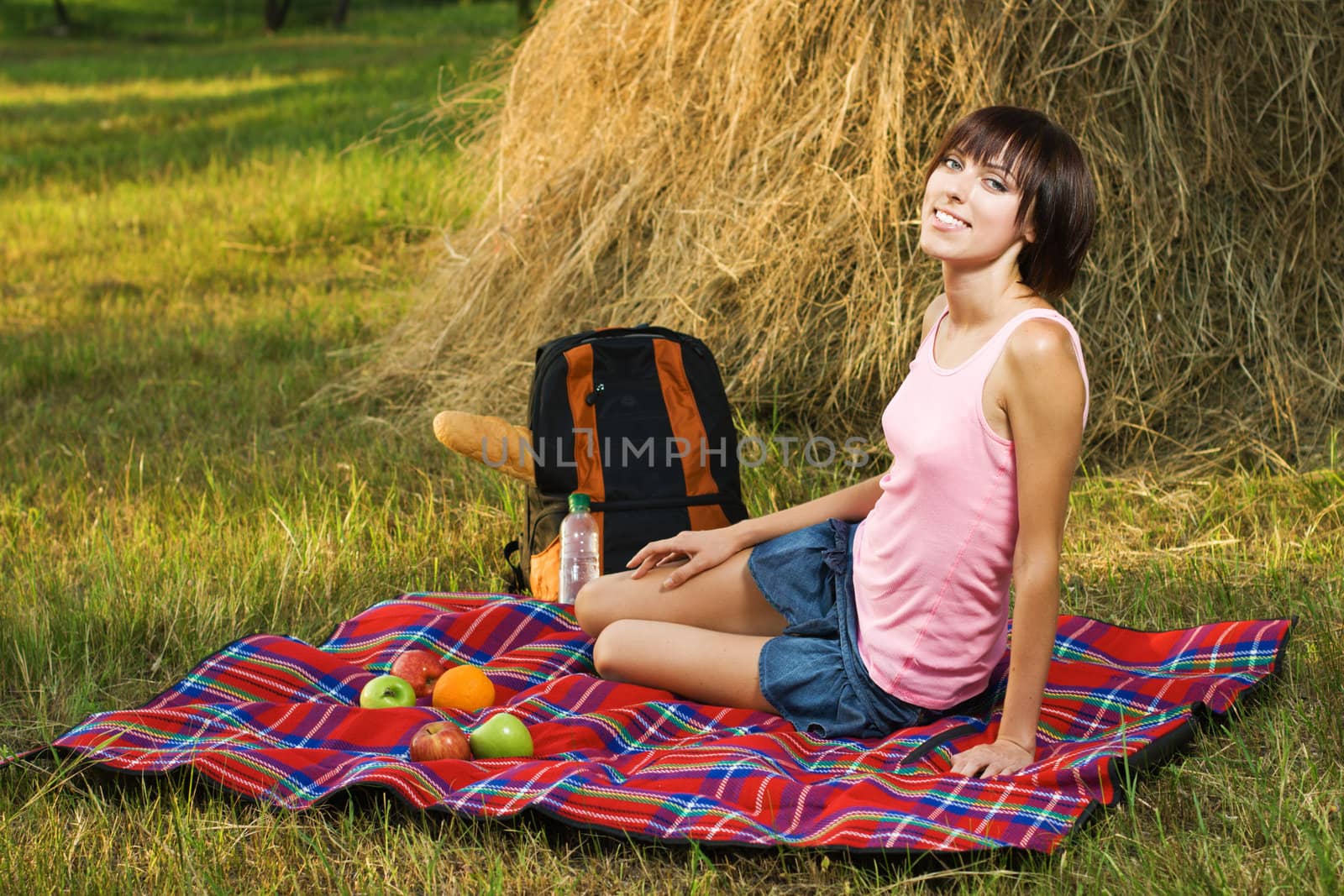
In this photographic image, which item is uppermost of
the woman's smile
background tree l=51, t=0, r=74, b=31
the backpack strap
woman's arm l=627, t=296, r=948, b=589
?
background tree l=51, t=0, r=74, b=31

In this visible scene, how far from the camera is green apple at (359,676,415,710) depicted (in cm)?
285

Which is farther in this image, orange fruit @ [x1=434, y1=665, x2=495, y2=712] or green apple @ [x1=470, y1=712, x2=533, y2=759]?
orange fruit @ [x1=434, y1=665, x2=495, y2=712]

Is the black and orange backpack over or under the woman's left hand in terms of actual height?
over

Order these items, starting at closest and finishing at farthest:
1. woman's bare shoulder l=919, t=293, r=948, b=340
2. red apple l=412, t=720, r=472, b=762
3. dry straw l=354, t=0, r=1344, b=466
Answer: red apple l=412, t=720, r=472, b=762 < woman's bare shoulder l=919, t=293, r=948, b=340 < dry straw l=354, t=0, r=1344, b=466

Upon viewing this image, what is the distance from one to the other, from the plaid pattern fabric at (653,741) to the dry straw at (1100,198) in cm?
158

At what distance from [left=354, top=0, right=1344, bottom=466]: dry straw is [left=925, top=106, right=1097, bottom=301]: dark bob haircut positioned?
193 centimetres

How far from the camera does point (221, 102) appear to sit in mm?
15227

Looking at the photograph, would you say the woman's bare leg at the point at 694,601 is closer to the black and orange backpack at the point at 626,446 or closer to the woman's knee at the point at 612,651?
the woman's knee at the point at 612,651

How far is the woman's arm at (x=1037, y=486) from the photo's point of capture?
89.4 inches

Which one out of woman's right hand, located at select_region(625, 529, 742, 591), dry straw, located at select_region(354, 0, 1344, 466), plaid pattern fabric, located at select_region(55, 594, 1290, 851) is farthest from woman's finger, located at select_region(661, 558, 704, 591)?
dry straw, located at select_region(354, 0, 1344, 466)

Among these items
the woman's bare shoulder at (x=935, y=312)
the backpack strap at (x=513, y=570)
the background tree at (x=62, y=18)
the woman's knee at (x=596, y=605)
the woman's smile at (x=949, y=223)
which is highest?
the background tree at (x=62, y=18)

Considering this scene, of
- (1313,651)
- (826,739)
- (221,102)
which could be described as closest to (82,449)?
(826,739)

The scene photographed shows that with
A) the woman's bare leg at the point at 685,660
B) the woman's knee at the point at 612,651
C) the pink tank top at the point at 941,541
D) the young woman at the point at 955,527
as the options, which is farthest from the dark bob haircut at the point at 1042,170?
the woman's knee at the point at 612,651

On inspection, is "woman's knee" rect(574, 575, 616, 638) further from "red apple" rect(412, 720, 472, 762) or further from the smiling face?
the smiling face
